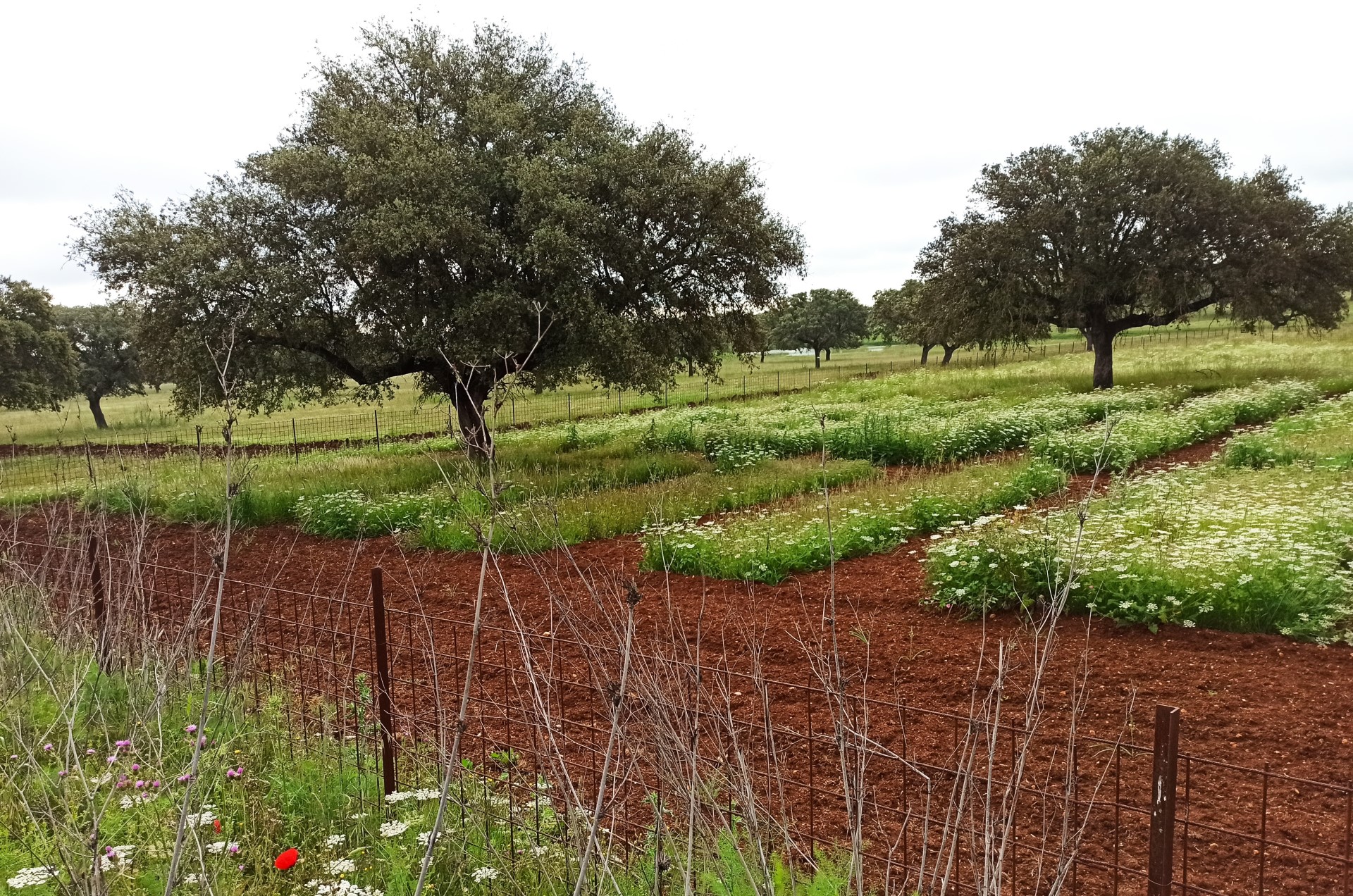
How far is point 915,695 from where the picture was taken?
5.81 m

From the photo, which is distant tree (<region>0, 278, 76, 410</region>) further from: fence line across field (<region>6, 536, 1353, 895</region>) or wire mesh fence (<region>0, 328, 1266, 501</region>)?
fence line across field (<region>6, 536, 1353, 895</region>)

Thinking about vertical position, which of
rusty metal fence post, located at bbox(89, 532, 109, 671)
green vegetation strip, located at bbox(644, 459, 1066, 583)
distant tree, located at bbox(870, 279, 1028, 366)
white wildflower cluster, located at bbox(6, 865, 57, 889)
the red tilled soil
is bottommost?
the red tilled soil

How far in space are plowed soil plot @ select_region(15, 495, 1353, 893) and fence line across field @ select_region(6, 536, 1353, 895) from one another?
21 millimetres

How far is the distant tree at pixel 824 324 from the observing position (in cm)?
7569

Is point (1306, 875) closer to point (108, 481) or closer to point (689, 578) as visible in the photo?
point (689, 578)

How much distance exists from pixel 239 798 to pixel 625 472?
1088 centimetres

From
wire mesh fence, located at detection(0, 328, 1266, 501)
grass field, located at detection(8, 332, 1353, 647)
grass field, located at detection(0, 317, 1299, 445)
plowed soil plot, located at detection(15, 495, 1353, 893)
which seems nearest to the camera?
plowed soil plot, located at detection(15, 495, 1353, 893)

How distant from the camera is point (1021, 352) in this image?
6169 centimetres

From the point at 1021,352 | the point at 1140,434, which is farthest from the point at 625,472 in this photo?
the point at 1021,352

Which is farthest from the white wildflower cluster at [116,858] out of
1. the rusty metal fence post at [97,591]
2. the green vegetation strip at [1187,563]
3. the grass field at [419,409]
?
the grass field at [419,409]

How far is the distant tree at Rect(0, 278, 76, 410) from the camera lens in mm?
31969

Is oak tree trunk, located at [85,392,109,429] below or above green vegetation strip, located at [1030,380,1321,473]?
above

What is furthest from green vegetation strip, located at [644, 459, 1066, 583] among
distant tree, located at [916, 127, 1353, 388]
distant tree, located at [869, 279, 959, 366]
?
distant tree, located at [869, 279, 959, 366]

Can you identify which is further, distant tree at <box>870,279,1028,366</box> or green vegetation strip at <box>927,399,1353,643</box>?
distant tree at <box>870,279,1028,366</box>
